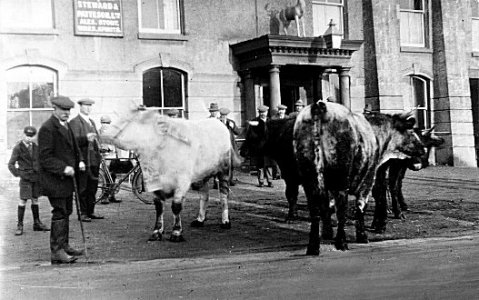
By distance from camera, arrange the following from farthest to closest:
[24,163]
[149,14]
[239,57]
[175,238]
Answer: [239,57] < [149,14] < [24,163] < [175,238]

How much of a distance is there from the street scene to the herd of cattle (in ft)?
1.70

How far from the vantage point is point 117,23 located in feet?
61.4

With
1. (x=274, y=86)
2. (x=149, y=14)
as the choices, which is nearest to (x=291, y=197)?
(x=274, y=86)

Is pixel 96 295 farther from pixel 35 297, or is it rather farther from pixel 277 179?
pixel 277 179

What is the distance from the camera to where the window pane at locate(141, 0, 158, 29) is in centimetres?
1950

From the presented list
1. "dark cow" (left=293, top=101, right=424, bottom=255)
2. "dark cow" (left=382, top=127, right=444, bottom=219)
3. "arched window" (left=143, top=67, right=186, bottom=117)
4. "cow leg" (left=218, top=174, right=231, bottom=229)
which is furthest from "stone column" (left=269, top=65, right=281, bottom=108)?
"dark cow" (left=293, top=101, right=424, bottom=255)

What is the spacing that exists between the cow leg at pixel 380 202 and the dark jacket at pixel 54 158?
15.7ft

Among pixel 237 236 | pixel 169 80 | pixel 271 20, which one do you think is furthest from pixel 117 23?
pixel 237 236

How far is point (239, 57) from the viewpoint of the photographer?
67.4 ft

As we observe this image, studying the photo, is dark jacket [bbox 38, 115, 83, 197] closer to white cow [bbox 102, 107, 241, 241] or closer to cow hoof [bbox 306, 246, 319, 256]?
white cow [bbox 102, 107, 241, 241]

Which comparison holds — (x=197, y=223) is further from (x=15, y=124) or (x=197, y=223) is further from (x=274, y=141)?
(x=15, y=124)

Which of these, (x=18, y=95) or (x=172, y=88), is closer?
(x=18, y=95)

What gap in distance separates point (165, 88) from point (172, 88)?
0.74 ft

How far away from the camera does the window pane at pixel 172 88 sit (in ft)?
65.1
